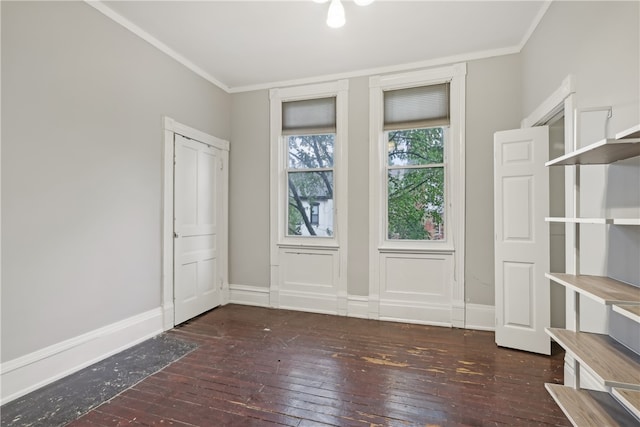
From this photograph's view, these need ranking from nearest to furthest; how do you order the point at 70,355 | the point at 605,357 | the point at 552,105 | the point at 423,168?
the point at 605,357 → the point at 70,355 → the point at 552,105 → the point at 423,168

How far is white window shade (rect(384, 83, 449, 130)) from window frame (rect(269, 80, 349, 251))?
572mm

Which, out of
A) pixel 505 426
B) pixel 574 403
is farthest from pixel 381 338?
pixel 574 403

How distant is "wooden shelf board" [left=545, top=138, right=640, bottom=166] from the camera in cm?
133

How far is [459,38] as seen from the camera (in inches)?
127

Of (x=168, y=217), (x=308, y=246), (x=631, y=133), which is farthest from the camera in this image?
(x=308, y=246)

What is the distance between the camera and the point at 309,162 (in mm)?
4242

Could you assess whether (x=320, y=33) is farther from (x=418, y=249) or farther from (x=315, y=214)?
(x=418, y=249)

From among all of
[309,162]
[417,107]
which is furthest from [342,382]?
[417,107]

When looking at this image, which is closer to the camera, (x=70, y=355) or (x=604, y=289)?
(x=604, y=289)

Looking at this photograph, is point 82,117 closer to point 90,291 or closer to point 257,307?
point 90,291

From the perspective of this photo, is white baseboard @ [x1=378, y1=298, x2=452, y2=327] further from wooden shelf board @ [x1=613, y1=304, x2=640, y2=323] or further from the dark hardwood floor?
wooden shelf board @ [x1=613, y1=304, x2=640, y2=323]

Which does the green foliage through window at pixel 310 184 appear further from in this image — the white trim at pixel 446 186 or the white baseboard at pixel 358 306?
the white baseboard at pixel 358 306

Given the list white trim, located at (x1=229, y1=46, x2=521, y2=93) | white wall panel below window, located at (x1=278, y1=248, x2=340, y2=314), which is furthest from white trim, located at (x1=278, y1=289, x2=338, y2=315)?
white trim, located at (x1=229, y1=46, x2=521, y2=93)

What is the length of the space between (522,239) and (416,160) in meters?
1.47
